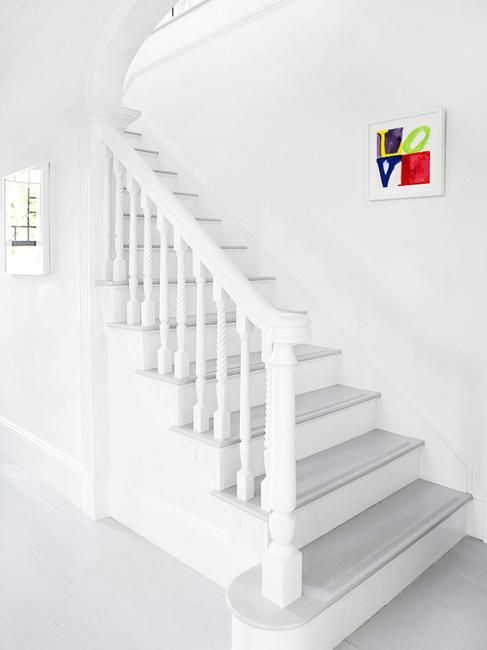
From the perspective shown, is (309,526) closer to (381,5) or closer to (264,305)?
(264,305)

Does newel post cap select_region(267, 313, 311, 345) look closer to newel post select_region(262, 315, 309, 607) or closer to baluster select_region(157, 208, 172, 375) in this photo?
newel post select_region(262, 315, 309, 607)

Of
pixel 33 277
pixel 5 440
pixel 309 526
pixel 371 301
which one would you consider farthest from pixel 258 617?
pixel 5 440

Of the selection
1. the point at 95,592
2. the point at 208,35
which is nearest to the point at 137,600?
the point at 95,592

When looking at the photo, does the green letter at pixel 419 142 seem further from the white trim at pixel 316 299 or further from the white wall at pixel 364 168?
the white trim at pixel 316 299

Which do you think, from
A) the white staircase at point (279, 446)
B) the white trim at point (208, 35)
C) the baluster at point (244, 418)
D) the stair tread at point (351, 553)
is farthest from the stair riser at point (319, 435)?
the white trim at point (208, 35)

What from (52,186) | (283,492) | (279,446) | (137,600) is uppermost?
(52,186)

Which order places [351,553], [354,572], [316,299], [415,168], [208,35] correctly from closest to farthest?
1. [354,572]
2. [351,553]
3. [415,168]
4. [316,299]
5. [208,35]

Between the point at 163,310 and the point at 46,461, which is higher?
the point at 163,310

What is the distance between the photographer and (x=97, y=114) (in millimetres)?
2842

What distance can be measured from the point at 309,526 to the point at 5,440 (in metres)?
2.49

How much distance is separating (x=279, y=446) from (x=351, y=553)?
0.68m

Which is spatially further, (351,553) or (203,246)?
(203,246)

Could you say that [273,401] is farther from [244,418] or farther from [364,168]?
[364,168]

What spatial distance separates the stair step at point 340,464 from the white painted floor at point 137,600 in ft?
1.49
